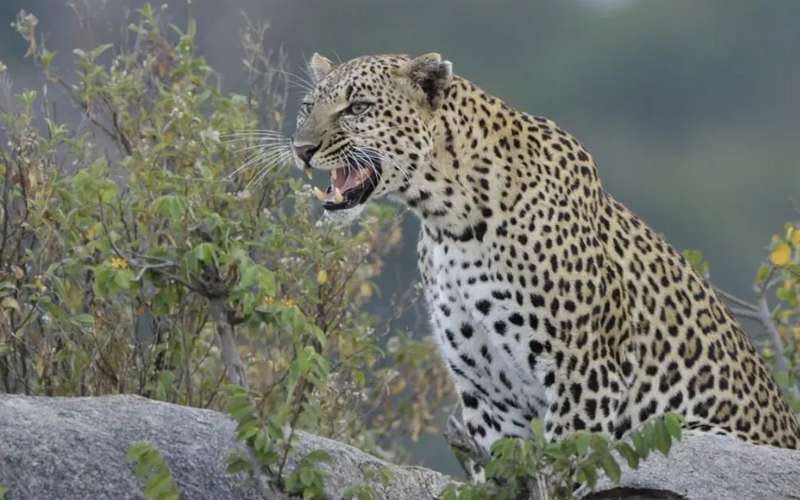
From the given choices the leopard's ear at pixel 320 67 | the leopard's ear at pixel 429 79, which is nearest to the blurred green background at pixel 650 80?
the leopard's ear at pixel 320 67

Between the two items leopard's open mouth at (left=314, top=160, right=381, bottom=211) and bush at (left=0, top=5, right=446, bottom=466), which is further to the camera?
bush at (left=0, top=5, right=446, bottom=466)

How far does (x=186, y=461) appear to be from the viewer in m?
8.42

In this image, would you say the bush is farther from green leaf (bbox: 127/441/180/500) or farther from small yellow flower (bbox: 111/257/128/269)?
green leaf (bbox: 127/441/180/500)

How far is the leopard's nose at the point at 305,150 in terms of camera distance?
937 centimetres

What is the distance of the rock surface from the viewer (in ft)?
26.9

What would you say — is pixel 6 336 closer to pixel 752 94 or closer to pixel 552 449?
pixel 552 449

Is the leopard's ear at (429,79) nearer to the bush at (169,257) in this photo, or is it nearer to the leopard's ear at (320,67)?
the leopard's ear at (320,67)

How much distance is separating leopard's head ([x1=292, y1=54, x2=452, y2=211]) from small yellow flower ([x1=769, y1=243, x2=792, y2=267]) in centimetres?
190

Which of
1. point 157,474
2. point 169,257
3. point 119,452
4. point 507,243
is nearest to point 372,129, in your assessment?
point 507,243

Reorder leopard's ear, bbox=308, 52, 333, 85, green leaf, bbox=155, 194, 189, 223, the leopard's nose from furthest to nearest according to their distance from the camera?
leopard's ear, bbox=308, 52, 333, 85 → the leopard's nose → green leaf, bbox=155, 194, 189, 223

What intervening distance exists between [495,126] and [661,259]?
963 millimetres

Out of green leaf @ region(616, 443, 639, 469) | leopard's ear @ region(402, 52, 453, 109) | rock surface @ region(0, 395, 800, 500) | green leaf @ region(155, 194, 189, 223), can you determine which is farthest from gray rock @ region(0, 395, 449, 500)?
leopard's ear @ region(402, 52, 453, 109)

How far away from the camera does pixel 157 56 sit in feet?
39.1

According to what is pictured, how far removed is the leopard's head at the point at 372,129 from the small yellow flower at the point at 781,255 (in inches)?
74.7
